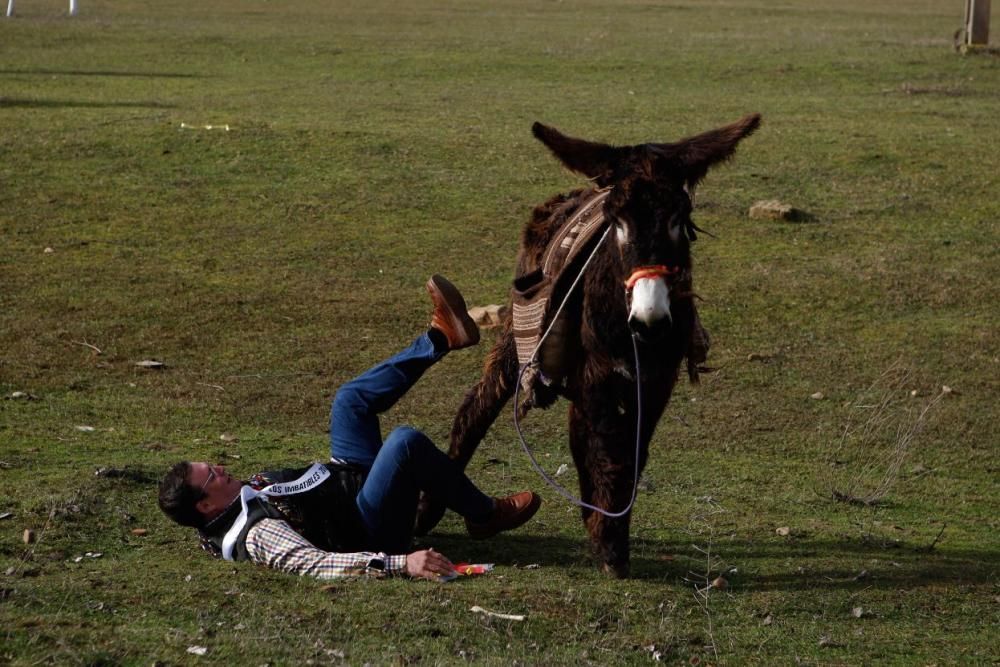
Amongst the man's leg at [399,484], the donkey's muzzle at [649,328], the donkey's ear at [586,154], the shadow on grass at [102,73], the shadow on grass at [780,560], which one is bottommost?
the shadow on grass at [780,560]

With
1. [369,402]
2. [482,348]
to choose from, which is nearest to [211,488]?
[369,402]

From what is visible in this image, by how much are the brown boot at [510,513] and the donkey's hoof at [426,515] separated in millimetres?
279

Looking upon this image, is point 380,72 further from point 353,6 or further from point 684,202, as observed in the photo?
point 684,202

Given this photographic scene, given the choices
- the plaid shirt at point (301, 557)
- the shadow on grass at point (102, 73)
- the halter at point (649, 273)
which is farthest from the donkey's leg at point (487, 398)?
the shadow on grass at point (102, 73)

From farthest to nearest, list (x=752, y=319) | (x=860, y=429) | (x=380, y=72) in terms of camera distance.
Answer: (x=380, y=72)
(x=752, y=319)
(x=860, y=429)

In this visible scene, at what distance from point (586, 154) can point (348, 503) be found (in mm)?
1915

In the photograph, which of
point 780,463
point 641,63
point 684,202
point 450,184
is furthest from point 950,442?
point 641,63

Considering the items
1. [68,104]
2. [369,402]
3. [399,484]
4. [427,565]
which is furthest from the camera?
[68,104]

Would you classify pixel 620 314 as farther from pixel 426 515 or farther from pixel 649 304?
pixel 426 515

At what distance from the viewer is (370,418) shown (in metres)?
6.86

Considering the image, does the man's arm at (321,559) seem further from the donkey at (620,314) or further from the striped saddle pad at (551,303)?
the striped saddle pad at (551,303)

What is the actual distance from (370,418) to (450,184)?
27.7 feet

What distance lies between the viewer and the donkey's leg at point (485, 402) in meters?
7.25

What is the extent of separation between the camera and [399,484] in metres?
6.35
